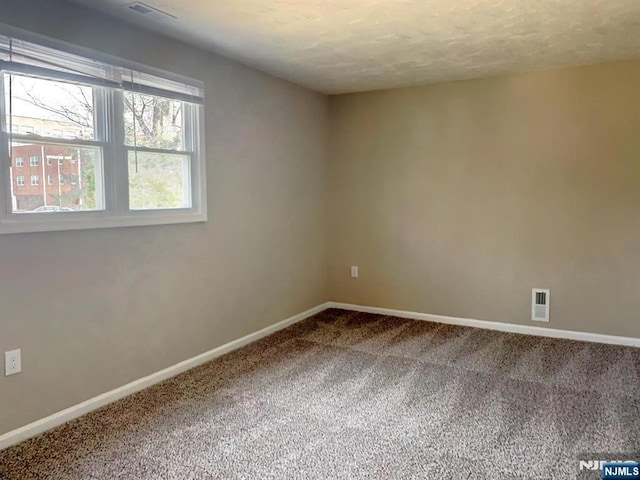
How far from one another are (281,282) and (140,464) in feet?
7.63

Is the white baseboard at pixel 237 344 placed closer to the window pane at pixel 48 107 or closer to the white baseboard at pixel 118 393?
the white baseboard at pixel 118 393

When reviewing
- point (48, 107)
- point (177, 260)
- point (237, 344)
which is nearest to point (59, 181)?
point (48, 107)

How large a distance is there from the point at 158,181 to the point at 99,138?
0.50 meters

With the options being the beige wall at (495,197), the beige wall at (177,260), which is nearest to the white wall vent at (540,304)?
the beige wall at (495,197)

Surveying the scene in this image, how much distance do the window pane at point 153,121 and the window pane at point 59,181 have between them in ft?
0.97

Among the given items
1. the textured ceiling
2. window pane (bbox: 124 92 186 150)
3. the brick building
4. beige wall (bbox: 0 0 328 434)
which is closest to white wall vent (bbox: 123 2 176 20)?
the textured ceiling

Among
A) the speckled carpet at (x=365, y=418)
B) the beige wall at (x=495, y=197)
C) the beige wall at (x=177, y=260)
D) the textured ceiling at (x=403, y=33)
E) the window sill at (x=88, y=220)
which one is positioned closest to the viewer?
the speckled carpet at (x=365, y=418)

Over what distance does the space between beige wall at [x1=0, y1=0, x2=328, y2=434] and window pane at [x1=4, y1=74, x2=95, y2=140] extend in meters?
0.27

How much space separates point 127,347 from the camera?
9.70 ft

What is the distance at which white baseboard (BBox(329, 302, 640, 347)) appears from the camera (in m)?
3.88

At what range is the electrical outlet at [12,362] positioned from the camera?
236cm

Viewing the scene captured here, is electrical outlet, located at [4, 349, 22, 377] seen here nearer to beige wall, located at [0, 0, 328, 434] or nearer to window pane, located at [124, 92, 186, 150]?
beige wall, located at [0, 0, 328, 434]

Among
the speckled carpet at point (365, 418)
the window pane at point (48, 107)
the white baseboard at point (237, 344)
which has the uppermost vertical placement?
the window pane at point (48, 107)

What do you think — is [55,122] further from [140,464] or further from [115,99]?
[140,464]
